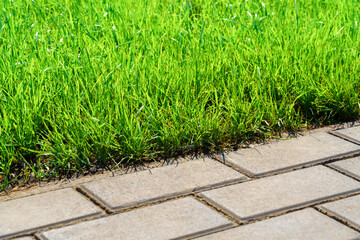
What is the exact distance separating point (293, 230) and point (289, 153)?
758mm

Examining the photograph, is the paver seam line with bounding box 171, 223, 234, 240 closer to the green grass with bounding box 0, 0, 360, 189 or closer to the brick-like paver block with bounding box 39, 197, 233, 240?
the brick-like paver block with bounding box 39, 197, 233, 240

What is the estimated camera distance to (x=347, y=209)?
2.33 metres

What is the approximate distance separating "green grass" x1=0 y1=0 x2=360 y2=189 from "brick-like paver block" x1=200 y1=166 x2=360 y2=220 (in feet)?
1.52

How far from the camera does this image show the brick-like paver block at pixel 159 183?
2447 mm

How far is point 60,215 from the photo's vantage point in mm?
2311

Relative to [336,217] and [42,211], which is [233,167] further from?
[42,211]

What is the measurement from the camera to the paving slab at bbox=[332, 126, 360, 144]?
306cm

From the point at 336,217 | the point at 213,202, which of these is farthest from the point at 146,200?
the point at 336,217

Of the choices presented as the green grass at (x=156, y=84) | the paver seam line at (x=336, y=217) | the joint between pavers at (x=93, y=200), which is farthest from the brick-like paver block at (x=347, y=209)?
the joint between pavers at (x=93, y=200)

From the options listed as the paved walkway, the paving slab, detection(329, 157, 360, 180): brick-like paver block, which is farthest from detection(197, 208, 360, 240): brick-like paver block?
the paving slab

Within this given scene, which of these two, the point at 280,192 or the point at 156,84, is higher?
the point at 156,84

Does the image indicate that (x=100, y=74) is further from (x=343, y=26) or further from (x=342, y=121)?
(x=343, y=26)

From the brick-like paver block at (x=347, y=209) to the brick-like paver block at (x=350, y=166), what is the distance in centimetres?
24

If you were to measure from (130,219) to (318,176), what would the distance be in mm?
919
